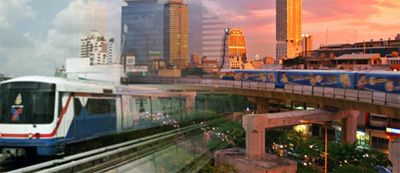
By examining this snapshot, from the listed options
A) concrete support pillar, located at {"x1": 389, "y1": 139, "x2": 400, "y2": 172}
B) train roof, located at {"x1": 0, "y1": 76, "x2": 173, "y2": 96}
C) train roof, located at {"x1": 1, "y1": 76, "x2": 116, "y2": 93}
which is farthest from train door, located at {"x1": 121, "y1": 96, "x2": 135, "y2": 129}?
concrete support pillar, located at {"x1": 389, "y1": 139, "x2": 400, "y2": 172}

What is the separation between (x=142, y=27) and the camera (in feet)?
38.2

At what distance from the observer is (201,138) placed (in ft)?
24.0

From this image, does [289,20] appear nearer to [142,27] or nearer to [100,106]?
[142,27]

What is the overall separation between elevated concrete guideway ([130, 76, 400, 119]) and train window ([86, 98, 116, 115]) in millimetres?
2075

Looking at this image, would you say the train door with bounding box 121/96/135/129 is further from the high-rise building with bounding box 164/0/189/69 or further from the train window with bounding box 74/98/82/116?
the high-rise building with bounding box 164/0/189/69

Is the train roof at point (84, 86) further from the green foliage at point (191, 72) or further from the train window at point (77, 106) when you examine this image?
the green foliage at point (191, 72)

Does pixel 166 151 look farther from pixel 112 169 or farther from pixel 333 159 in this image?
pixel 333 159

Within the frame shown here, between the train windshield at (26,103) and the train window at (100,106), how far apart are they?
0.70 meters

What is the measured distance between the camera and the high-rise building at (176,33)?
45.4 feet

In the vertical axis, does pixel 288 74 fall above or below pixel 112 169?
above

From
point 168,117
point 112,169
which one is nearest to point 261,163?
point 168,117

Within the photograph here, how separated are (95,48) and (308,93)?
30.9ft

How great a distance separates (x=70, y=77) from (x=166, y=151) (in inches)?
71.1

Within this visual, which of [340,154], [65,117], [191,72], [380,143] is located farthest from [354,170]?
[380,143]
